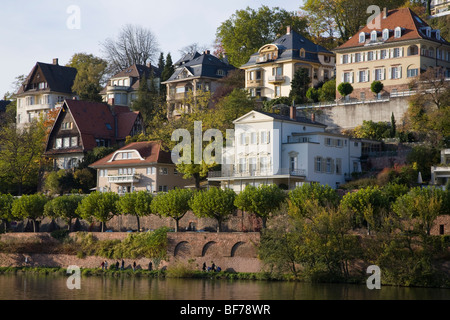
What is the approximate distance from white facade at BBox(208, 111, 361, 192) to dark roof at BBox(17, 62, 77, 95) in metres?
45.1

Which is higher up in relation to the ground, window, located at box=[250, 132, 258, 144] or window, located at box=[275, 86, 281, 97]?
window, located at box=[275, 86, 281, 97]

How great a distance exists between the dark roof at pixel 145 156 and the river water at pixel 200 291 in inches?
978

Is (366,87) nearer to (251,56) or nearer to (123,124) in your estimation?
(251,56)

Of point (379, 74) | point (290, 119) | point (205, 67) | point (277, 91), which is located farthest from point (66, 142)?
point (379, 74)

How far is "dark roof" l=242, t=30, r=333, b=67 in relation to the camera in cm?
9500

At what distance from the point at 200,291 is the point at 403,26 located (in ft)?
148

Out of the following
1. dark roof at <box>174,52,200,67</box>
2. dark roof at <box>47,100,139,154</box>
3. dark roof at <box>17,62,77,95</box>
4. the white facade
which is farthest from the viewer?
dark roof at <box>17,62,77,95</box>

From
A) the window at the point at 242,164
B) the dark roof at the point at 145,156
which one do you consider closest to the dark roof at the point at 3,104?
the dark roof at the point at 145,156

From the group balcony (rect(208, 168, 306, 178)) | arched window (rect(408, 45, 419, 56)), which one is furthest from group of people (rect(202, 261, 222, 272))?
arched window (rect(408, 45, 419, 56))

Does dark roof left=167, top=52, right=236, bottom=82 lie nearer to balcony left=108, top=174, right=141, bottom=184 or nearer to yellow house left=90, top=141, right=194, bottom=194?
yellow house left=90, top=141, right=194, bottom=194

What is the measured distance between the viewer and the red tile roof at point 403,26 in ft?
277

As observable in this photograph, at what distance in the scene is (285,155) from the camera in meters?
74.7

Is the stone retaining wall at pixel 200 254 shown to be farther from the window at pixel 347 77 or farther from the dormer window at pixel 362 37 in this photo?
the dormer window at pixel 362 37
